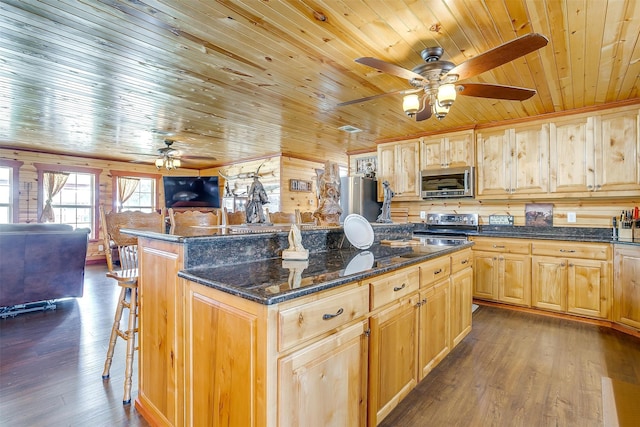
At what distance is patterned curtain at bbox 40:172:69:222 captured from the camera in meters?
6.57

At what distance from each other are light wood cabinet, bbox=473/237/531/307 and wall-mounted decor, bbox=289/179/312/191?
3836 mm

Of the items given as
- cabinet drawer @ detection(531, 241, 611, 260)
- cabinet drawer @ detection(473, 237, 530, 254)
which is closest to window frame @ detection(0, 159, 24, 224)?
cabinet drawer @ detection(473, 237, 530, 254)

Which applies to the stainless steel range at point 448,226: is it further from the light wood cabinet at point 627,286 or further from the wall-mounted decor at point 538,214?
the light wood cabinet at point 627,286

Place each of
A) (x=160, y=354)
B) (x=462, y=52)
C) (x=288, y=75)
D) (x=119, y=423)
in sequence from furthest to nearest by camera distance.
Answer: (x=288, y=75) → (x=462, y=52) → (x=119, y=423) → (x=160, y=354)

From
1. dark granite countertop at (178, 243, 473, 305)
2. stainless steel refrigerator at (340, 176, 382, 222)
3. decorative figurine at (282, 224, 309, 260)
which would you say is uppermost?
stainless steel refrigerator at (340, 176, 382, 222)

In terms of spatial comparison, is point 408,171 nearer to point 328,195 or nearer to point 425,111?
point 425,111

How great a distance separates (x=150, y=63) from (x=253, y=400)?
2.66 meters

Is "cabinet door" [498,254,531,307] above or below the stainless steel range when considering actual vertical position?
below

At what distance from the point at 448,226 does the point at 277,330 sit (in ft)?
13.6

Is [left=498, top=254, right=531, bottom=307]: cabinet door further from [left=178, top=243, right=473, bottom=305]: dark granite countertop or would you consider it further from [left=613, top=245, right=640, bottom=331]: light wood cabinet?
[left=178, top=243, right=473, bottom=305]: dark granite countertop

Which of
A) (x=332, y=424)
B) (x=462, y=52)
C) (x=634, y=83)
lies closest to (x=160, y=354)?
(x=332, y=424)

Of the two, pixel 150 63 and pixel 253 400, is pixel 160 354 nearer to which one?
pixel 253 400

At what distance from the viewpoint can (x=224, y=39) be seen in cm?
225

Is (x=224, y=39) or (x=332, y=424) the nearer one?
(x=332, y=424)
